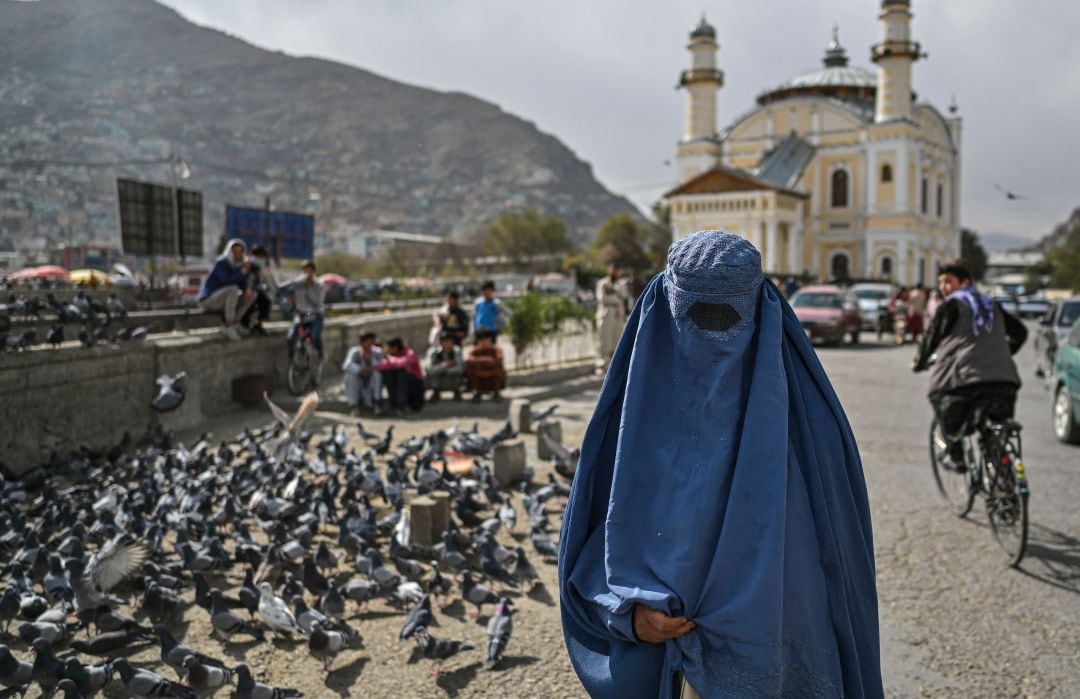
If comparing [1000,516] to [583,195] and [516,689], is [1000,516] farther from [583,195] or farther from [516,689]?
[583,195]

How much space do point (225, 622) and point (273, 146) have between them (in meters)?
170

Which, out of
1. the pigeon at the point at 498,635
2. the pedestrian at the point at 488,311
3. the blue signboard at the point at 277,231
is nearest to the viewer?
the pigeon at the point at 498,635

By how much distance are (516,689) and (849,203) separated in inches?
2211

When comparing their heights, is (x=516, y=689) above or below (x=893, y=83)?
below

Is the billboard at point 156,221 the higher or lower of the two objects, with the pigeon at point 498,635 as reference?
higher

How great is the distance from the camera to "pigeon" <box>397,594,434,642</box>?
3930 millimetres

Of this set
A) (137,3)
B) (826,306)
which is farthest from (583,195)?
(826,306)

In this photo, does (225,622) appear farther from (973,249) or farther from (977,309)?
(973,249)

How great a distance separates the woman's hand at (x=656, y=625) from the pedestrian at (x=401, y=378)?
8.51 m

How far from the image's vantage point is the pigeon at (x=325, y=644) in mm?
3711

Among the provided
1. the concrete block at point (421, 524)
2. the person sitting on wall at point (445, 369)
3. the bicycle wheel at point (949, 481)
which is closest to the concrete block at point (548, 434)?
the concrete block at point (421, 524)

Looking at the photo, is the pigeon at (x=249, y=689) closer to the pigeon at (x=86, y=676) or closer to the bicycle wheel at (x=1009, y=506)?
the pigeon at (x=86, y=676)

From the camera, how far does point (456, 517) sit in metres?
6.02

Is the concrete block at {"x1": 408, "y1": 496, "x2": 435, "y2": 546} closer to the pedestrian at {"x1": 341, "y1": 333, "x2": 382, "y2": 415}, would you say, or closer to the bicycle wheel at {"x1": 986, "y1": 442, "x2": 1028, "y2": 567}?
the bicycle wheel at {"x1": 986, "y1": 442, "x2": 1028, "y2": 567}
